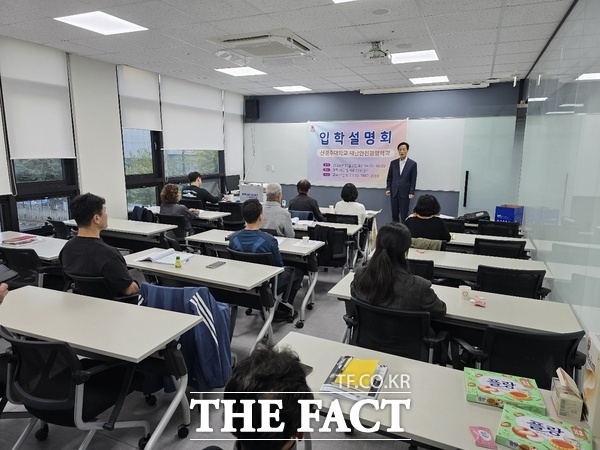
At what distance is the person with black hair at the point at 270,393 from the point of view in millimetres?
942

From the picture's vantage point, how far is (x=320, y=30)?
4.27m

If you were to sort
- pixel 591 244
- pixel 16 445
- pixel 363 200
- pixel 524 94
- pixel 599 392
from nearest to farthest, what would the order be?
1. pixel 599 392
2. pixel 16 445
3. pixel 591 244
4. pixel 524 94
5. pixel 363 200

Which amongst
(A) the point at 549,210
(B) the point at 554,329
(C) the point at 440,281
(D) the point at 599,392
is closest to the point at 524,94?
(A) the point at 549,210

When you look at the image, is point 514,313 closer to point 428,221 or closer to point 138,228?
point 428,221

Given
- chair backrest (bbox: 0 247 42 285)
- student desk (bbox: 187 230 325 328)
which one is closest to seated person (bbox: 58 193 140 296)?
chair backrest (bbox: 0 247 42 285)

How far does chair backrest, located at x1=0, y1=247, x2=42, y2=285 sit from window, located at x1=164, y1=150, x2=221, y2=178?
4.05m

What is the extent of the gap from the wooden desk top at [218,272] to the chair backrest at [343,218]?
2.46 m

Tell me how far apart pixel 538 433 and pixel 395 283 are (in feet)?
3.21

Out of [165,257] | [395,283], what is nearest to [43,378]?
[165,257]

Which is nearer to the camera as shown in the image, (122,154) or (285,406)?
(285,406)

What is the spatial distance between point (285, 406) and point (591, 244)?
2203 millimetres

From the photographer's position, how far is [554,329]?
212 centimetres

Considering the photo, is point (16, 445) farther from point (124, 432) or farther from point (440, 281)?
point (440, 281)

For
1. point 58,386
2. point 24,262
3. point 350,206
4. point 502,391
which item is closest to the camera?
point 502,391
